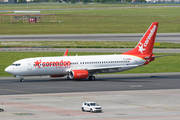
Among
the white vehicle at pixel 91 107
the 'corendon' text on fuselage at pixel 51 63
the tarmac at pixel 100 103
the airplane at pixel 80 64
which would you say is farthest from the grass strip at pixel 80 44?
the white vehicle at pixel 91 107

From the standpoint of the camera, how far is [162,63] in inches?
3105

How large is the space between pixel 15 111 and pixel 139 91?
65.2ft

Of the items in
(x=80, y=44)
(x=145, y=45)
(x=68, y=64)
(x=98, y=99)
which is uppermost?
(x=145, y=45)

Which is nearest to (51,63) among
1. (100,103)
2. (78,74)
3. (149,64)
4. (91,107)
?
(78,74)

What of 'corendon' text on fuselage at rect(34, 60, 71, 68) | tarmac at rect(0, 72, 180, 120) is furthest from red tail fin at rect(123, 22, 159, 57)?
'corendon' text on fuselage at rect(34, 60, 71, 68)

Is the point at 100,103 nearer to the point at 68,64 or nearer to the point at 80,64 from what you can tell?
the point at 68,64

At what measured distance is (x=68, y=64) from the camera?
59.7m

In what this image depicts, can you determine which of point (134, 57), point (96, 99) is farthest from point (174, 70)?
point (96, 99)

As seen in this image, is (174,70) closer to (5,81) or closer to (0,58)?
(5,81)

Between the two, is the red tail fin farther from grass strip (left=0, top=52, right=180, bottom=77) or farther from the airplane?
grass strip (left=0, top=52, right=180, bottom=77)

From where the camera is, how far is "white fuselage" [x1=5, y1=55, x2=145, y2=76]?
189 feet

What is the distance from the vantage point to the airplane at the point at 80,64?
189 feet

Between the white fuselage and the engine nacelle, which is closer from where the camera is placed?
the white fuselage

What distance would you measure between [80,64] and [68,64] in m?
2.25
